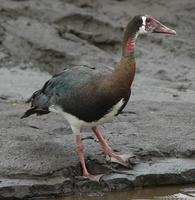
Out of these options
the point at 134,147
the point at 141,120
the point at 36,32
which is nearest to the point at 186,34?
the point at 36,32

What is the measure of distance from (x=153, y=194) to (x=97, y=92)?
117 centimetres

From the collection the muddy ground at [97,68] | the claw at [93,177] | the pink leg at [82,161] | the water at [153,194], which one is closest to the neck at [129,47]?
the muddy ground at [97,68]

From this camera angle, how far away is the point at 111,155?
8148 mm

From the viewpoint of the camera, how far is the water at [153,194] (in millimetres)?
7688

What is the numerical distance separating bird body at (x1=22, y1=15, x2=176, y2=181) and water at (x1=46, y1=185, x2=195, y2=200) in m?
0.22

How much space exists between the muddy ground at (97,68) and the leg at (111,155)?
0.25 feet

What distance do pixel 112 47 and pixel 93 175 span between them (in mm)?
5032

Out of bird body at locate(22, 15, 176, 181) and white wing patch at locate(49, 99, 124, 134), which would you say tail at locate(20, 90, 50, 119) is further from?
white wing patch at locate(49, 99, 124, 134)

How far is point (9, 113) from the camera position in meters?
9.39

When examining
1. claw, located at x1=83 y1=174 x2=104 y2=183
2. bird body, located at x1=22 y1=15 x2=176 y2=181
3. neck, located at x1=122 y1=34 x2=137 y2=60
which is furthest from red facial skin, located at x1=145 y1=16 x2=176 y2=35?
claw, located at x1=83 y1=174 x2=104 y2=183

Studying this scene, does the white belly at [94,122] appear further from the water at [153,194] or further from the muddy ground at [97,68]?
the water at [153,194]

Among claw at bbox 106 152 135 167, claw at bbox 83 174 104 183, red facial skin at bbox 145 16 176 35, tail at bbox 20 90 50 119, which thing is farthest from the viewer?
tail at bbox 20 90 50 119

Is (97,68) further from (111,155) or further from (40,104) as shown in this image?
(111,155)

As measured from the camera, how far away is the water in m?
7.69
